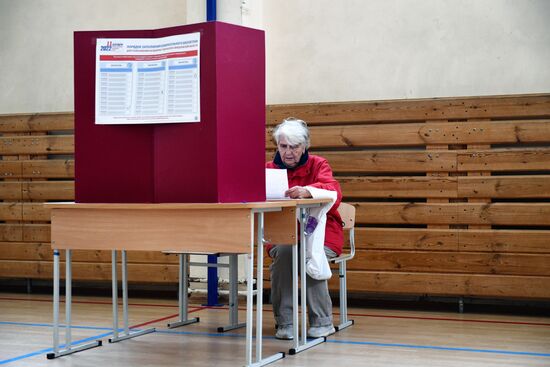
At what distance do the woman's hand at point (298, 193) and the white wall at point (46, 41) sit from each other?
2.91 m

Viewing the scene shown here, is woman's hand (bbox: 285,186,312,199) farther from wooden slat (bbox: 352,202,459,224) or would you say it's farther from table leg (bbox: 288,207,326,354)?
wooden slat (bbox: 352,202,459,224)

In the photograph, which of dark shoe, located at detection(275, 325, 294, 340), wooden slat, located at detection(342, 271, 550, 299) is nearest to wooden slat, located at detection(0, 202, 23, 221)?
wooden slat, located at detection(342, 271, 550, 299)

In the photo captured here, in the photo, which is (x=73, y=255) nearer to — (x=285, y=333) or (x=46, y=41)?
(x=46, y=41)

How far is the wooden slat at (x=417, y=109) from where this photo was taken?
5605mm

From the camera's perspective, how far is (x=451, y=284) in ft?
18.6

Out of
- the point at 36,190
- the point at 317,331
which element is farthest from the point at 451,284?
the point at 36,190

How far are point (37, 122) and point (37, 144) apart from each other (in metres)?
0.19

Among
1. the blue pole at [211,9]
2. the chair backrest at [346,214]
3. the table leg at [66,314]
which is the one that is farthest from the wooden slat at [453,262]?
the table leg at [66,314]

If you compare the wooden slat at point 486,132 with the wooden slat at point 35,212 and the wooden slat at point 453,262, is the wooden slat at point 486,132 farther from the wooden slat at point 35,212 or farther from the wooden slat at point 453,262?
the wooden slat at point 35,212

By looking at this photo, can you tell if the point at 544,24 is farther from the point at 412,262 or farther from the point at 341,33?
the point at 412,262

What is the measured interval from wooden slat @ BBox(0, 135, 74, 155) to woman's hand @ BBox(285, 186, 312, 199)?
2.96m

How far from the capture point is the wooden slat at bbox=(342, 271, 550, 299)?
18.1 ft

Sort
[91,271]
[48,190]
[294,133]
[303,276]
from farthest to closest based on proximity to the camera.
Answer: [48,190] → [91,271] → [294,133] → [303,276]

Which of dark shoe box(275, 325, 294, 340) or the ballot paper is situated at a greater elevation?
the ballot paper
